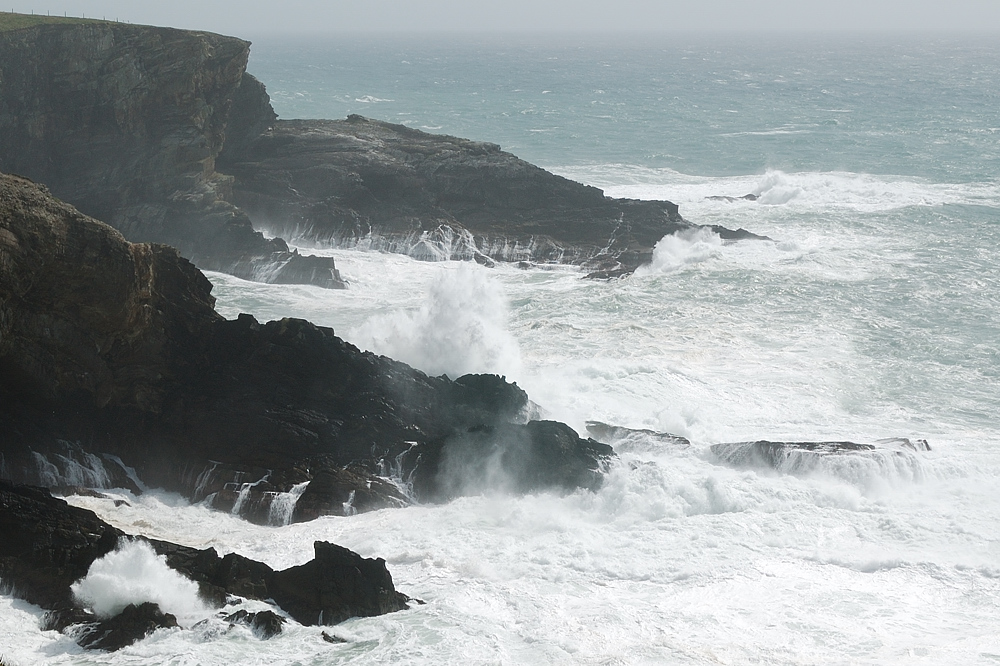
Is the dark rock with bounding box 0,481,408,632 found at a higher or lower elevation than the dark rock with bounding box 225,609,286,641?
higher

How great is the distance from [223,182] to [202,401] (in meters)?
17.6

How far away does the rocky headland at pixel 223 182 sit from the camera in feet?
109

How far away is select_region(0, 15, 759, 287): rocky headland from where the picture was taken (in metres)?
33.1

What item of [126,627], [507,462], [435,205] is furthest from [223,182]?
[126,627]

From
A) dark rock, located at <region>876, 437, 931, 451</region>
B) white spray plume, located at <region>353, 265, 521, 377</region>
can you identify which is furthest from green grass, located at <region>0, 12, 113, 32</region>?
dark rock, located at <region>876, 437, 931, 451</region>

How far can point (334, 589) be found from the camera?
14570 millimetres

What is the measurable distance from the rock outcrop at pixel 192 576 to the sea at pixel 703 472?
0.27 meters

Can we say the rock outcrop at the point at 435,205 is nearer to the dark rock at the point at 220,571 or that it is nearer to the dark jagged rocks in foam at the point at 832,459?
the dark jagged rocks in foam at the point at 832,459

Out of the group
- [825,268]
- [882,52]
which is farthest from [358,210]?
[882,52]

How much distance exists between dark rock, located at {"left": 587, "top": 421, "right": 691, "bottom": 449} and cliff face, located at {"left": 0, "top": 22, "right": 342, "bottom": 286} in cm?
1699

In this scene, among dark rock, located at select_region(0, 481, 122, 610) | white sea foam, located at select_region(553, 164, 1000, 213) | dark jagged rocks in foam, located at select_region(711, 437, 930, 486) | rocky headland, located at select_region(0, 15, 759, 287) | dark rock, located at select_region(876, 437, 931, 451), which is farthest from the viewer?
white sea foam, located at select_region(553, 164, 1000, 213)

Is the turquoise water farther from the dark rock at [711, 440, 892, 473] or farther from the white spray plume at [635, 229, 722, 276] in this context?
the dark rock at [711, 440, 892, 473]

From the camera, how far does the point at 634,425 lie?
22.3 meters

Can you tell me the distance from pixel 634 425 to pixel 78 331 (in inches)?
460
